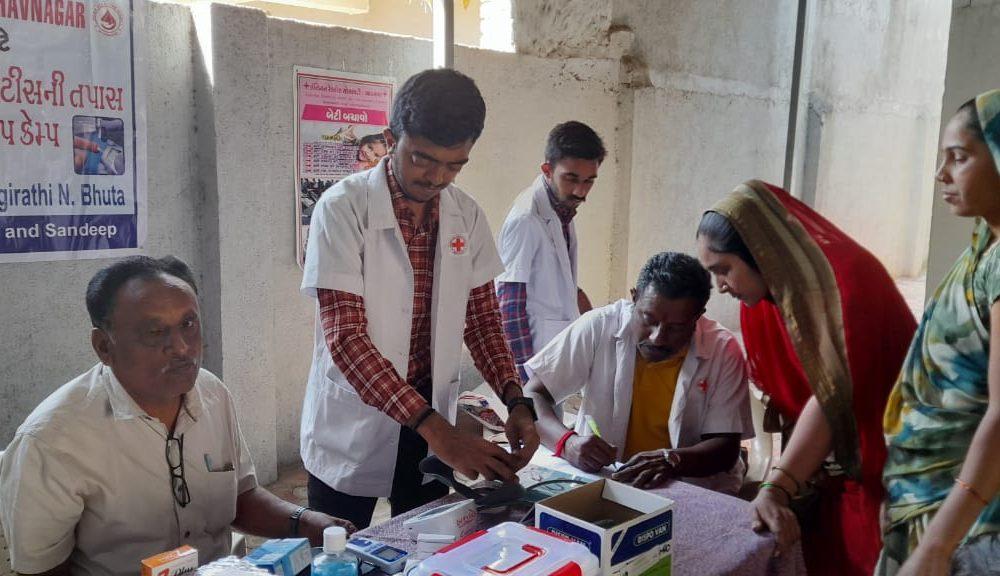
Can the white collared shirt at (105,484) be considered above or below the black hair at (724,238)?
below

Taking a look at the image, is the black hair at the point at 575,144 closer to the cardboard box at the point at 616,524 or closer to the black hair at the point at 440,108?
the black hair at the point at 440,108

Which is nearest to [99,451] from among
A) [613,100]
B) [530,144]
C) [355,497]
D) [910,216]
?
[355,497]

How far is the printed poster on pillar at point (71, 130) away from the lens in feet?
9.57

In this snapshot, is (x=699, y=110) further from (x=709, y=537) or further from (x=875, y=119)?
(x=709, y=537)

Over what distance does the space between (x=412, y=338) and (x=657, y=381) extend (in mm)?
798

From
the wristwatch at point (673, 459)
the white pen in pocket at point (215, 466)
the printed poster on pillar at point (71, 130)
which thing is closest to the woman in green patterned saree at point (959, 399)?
the wristwatch at point (673, 459)

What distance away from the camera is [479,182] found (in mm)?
4836

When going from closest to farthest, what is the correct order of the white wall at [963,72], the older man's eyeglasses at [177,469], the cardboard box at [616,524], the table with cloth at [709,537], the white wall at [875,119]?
the cardboard box at [616,524] < the table with cloth at [709,537] < the older man's eyeglasses at [177,469] < the white wall at [963,72] < the white wall at [875,119]

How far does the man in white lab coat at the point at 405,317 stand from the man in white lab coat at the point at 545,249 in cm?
90

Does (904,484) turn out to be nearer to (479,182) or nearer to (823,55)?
(479,182)

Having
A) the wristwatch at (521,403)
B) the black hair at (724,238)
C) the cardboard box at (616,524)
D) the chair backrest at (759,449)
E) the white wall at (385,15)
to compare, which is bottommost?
the chair backrest at (759,449)

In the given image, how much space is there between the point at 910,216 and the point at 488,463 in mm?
10958

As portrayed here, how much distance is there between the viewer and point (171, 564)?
122 cm

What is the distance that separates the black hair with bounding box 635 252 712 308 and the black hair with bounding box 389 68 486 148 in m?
0.74
